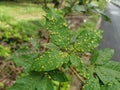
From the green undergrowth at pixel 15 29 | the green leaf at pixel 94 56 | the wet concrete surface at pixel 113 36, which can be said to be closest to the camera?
the green leaf at pixel 94 56

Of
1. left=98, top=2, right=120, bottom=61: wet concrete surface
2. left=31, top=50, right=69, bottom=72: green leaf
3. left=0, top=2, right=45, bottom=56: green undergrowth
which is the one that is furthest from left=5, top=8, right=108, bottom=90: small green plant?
left=98, top=2, right=120, bottom=61: wet concrete surface

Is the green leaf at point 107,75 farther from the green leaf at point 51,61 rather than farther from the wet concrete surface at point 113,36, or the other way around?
the wet concrete surface at point 113,36

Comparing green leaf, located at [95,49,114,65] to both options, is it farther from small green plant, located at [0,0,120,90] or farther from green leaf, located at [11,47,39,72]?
green leaf, located at [11,47,39,72]

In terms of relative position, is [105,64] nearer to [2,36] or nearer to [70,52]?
[70,52]

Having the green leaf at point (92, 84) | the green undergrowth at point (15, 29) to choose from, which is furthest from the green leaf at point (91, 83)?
the green undergrowth at point (15, 29)

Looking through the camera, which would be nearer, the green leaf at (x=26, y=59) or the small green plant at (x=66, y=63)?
the small green plant at (x=66, y=63)

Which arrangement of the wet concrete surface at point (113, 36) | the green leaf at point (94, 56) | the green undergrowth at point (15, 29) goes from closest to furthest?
the green leaf at point (94, 56)
the green undergrowth at point (15, 29)
the wet concrete surface at point (113, 36)
